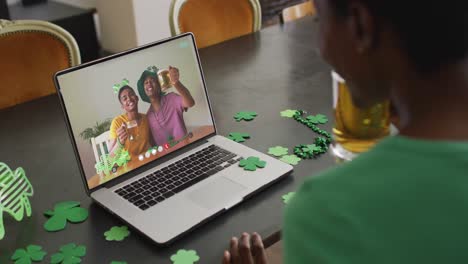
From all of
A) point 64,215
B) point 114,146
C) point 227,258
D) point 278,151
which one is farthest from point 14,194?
point 278,151

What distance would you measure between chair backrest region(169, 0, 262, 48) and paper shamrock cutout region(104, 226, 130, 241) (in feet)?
3.77

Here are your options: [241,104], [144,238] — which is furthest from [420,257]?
[241,104]

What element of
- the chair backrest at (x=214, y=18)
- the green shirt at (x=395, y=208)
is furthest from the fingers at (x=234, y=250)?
the chair backrest at (x=214, y=18)

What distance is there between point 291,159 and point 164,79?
32 cm

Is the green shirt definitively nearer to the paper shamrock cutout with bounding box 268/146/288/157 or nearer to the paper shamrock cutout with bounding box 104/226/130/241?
the paper shamrock cutout with bounding box 104/226/130/241

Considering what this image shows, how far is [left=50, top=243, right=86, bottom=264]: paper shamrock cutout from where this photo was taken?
3.20 ft

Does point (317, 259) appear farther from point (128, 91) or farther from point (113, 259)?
point (128, 91)

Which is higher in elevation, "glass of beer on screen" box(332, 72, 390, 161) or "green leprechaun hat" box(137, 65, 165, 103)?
"green leprechaun hat" box(137, 65, 165, 103)

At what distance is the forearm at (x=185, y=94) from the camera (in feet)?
4.09

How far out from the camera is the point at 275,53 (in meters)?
1.87

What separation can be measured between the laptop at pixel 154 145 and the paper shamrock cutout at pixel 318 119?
0.71 ft

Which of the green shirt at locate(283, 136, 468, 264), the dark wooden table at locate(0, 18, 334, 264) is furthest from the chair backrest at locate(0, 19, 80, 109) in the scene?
the green shirt at locate(283, 136, 468, 264)

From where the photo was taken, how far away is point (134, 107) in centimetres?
117

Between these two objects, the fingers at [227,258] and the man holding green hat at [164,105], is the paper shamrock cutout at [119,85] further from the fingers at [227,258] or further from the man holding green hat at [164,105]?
the fingers at [227,258]
